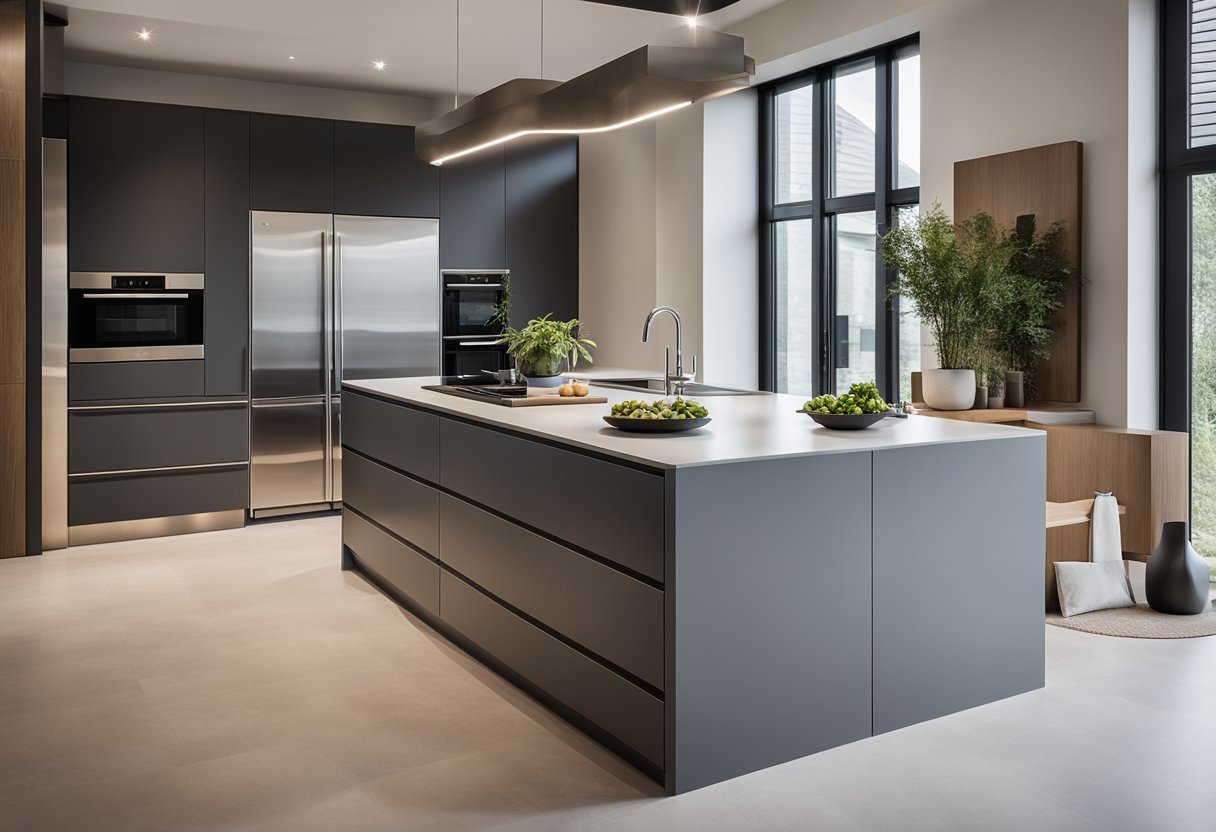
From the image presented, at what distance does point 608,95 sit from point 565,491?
139cm

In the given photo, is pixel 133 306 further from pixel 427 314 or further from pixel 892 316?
pixel 892 316

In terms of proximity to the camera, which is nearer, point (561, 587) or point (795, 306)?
point (561, 587)

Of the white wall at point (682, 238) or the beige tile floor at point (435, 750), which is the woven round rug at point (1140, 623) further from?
the white wall at point (682, 238)

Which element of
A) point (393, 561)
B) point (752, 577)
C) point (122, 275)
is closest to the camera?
point (752, 577)

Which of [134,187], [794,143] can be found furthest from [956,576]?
[134,187]

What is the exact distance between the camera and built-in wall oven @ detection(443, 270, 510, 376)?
663 centimetres

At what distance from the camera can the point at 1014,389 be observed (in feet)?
15.5

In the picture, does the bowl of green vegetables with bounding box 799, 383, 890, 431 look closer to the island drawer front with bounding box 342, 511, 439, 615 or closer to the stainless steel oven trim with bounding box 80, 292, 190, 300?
the island drawer front with bounding box 342, 511, 439, 615

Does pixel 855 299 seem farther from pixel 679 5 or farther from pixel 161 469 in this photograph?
pixel 161 469

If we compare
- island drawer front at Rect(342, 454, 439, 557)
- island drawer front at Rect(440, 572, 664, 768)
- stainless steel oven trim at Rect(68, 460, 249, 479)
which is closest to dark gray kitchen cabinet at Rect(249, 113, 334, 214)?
stainless steel oven trim at Rect(68, 460, 249, 479)

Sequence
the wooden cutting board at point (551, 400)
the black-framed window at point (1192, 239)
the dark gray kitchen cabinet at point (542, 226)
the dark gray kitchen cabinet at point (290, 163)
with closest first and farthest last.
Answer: the wooden cutting board at point (551, 400) → the black-framed window at point (1192, 239) → the dark gray kitchen cabinet at point (290, 163) → the dark gray kitchen cabinet at point (542, 226)

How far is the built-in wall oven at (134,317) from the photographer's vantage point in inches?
214

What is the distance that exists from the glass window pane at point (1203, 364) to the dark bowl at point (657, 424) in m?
2.63

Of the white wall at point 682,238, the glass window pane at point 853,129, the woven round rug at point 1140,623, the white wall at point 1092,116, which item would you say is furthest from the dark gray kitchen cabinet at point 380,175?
the woven round rug at point 1140,623
